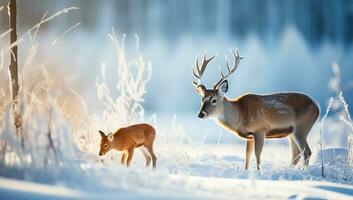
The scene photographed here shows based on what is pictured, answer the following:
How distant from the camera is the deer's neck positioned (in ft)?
29.6

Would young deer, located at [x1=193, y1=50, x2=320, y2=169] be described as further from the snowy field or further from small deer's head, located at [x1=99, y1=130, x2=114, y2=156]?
small deer's head, located at [x1=99, y1=130, x2=114, y2=156]

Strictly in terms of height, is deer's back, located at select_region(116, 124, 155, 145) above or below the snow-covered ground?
below

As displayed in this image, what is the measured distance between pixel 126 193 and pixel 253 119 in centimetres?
529

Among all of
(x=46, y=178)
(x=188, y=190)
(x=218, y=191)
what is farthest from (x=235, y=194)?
(x=46, y=178)

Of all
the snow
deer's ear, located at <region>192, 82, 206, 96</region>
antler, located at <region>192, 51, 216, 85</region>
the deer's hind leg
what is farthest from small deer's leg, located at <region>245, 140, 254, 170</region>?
the snow

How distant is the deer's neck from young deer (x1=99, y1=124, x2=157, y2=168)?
1.25m

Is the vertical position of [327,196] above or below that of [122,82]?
below

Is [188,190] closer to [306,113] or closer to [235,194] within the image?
[235,194]

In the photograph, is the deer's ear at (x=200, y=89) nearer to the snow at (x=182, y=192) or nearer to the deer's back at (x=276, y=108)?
the deer's back at (x=276, y=108)

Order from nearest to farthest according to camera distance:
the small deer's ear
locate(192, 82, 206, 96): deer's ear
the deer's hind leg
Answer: the small deer's ear
the deer's hind leg
locate(192, 82, 206, 96): deer's ear

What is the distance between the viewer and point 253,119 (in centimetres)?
905

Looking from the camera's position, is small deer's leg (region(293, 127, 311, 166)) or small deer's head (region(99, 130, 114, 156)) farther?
small deer's leg (region(293, 127, 311, 166))

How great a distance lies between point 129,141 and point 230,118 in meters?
1.72

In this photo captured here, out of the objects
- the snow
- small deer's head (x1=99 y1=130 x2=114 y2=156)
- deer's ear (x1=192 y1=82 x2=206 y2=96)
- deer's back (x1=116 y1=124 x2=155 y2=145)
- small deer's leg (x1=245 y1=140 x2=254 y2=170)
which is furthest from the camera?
deer's ear (x1=192 y1=82 x2=206 y2=96)
